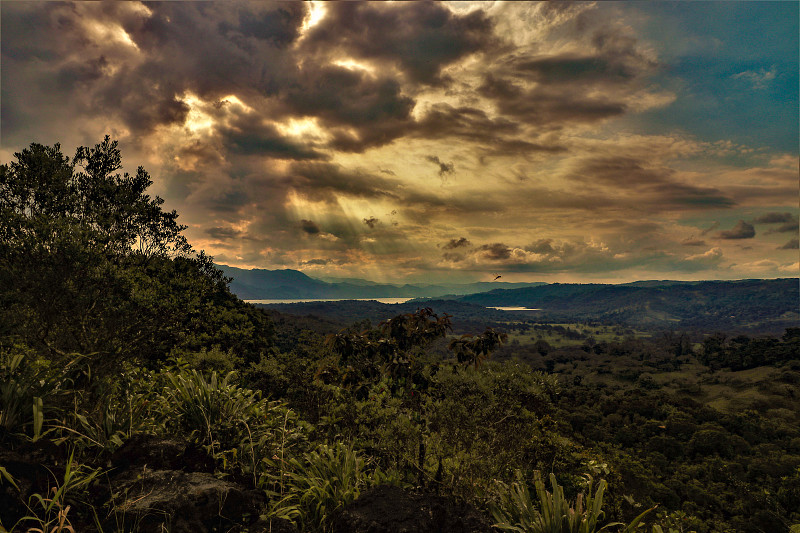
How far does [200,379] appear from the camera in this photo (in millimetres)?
6688

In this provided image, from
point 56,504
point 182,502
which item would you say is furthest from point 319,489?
point 56,504

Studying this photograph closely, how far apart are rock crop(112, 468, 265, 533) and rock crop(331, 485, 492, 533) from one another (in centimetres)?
130

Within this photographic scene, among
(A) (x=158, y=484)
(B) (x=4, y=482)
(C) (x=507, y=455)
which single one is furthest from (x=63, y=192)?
(C) (x=507, y=455)

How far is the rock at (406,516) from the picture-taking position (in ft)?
14.2

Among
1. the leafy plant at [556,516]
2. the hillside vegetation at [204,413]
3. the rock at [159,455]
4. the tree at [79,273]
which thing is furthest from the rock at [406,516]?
the tree at [79,273]

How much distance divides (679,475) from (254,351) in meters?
51.9

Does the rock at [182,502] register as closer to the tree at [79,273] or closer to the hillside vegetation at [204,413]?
the hillside vegetation at [204,413]

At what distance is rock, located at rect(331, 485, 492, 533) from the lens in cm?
434

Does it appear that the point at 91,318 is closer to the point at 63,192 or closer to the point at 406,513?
the point at 63,192

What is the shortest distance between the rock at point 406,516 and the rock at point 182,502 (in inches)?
51.3

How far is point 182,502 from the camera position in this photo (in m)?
4.62

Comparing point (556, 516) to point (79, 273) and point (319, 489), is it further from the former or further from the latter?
point (79, 273)

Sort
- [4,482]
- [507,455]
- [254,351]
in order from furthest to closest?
[254,351] < [507,455] < [4,482]

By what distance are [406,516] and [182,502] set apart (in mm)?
2807
